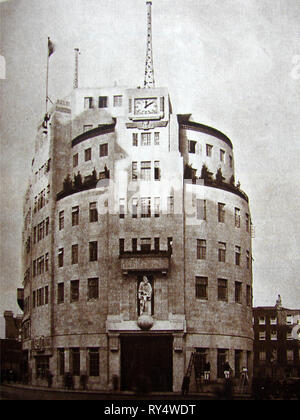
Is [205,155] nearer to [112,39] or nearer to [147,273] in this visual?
[147,273]

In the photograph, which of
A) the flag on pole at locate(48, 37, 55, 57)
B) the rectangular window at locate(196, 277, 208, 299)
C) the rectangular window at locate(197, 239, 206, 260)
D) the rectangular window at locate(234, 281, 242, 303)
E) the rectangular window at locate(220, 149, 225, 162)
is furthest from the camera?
the rectangular window at locate(234, 281, 242, 303)

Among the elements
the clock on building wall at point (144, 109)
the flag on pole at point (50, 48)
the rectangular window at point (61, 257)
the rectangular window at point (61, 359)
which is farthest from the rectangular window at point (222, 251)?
the flag on pole at point (50, 48)

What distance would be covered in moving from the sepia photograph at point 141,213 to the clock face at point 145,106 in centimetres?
10

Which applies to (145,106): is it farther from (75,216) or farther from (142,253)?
(142,253)

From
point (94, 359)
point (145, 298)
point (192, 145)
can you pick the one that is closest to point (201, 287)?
point (145, 298)

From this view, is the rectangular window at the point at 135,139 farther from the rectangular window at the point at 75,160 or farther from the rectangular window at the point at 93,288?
the rectangular window at the point at 93,288

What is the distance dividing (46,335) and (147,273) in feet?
23.5

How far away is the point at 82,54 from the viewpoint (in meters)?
31.7

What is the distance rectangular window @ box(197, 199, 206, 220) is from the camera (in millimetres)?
40625

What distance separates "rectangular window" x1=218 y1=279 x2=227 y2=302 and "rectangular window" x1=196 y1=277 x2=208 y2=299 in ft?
2.99

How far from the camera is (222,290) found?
41.6m

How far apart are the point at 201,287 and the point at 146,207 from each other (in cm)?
535

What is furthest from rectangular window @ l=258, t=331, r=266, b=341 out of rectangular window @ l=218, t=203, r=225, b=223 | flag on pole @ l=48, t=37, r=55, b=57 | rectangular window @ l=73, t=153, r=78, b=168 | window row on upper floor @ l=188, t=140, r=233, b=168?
flag on pole @ l=48, t=37, r=55, b=57

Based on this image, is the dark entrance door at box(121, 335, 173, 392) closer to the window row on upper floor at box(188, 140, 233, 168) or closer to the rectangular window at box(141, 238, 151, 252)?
the rectangular window at box(141, 238, 151, 252)
